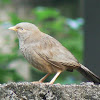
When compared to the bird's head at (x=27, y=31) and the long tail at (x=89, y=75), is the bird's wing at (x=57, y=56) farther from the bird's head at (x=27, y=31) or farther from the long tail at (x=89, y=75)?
the bird's head at (x=27, y=31)

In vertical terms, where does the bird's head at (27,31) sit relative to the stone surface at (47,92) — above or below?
above

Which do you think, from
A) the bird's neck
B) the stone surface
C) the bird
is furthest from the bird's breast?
the stone surface

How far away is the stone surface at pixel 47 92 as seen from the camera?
2.60m

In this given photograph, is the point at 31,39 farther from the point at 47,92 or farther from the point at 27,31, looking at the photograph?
the point at 47,92

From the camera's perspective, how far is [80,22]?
8.04 m

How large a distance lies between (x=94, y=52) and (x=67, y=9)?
5.73 m

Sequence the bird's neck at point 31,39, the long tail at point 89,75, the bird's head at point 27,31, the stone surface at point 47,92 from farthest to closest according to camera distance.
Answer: the bird's head at point 27,31
the bird's neck at point 31,39
the long tail at point 89,75
the stone surface at point 47,92

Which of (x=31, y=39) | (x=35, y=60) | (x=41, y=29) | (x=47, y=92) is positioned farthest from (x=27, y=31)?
(x=41, y=29)

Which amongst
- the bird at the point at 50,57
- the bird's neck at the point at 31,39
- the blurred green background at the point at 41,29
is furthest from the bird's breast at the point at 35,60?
the blurred green background at the point at 41,29

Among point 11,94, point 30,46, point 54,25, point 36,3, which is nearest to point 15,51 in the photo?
point 54,25

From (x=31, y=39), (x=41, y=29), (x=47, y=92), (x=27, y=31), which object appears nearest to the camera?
(x=47, y=92)

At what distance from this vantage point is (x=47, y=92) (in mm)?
2656

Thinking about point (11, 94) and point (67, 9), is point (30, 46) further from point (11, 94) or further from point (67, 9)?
point (67, 9)

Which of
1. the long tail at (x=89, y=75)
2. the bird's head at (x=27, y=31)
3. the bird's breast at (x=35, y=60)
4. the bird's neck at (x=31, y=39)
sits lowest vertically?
the long tail at (x=89, y=75)
